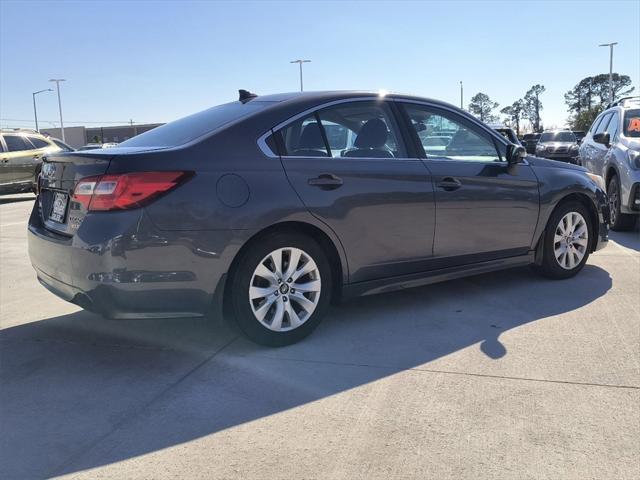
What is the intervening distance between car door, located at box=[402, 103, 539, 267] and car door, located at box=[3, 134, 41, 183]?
1278cm

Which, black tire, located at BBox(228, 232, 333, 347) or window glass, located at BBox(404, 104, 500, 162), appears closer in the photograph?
black tire, located at BBox(228, 232, 333, 347)

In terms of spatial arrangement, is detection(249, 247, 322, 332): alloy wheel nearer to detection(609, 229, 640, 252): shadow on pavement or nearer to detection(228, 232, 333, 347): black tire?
detection(228, 232, 333, 347): black tire

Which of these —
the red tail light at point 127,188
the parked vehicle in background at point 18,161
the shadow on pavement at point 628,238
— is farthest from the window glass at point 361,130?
the parked vehicle in background at point 18,161

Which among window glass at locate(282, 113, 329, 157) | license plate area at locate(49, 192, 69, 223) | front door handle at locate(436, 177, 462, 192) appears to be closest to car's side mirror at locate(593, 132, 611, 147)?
front door handle at locate(436, 177, 462, 192)

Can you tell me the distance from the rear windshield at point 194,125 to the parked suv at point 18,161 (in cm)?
1113

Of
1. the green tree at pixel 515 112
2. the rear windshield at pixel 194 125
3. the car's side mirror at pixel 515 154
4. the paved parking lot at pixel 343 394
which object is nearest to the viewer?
the paved parking lot at pixel 343 394

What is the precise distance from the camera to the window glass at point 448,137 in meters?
4.46

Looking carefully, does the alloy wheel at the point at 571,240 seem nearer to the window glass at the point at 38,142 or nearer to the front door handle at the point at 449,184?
the front door handle at the point at 449,184

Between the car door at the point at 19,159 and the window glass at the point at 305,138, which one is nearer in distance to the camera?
the window glass at the point at 305,138

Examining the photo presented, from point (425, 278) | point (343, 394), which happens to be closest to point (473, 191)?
point (425, 278)

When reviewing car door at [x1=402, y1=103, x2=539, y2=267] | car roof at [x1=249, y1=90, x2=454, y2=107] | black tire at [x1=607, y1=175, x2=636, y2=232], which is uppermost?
car roof at [x1=249, y1=90, x2=454, y2=107]

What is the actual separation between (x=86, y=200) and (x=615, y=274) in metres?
4.85

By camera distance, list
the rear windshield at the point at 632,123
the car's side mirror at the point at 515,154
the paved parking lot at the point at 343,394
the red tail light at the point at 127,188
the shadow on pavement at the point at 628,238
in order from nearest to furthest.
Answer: the paved parking lot at the point at 343,394 → the red tail light at the point at 127,188 → the car's side mirror at the point at 515,154 → the shadow on pavement at the point at 628,238 → the rear windshield at the point at 632,123

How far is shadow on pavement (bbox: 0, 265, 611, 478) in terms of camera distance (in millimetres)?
2729
